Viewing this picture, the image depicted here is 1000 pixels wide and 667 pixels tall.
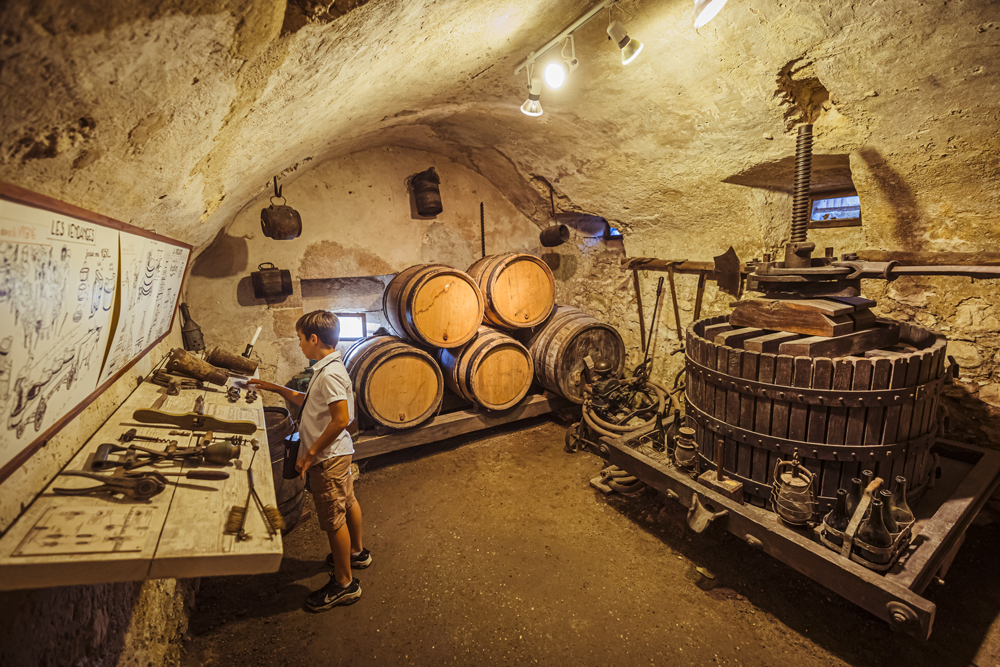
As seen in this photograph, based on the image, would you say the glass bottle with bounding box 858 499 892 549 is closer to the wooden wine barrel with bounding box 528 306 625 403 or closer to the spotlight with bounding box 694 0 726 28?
the spotlight with bounding box 694 0 726 28

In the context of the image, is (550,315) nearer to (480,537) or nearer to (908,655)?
(480,537)

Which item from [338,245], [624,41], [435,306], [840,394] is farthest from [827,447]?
[338,245]

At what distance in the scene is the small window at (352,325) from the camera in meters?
5.62

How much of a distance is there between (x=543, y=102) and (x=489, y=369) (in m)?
2.68

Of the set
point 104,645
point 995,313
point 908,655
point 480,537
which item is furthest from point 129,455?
point 995,313

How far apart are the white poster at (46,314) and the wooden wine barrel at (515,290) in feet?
11.8

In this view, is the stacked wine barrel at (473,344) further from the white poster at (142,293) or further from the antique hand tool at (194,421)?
the antique hand tool at (194,421)

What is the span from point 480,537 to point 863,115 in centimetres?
409

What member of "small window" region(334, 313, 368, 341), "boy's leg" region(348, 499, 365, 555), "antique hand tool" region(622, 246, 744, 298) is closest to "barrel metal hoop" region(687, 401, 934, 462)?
"antique hand tool" region(622, 246, 744, 298)

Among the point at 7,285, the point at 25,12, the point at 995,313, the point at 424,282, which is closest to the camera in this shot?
the point at 25,12

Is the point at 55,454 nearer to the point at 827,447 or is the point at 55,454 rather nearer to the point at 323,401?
the point at 323,401

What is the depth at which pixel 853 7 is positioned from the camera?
251 cm

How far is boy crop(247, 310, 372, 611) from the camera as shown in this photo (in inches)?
108

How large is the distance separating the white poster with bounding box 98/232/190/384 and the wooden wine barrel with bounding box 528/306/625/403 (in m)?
3.53
